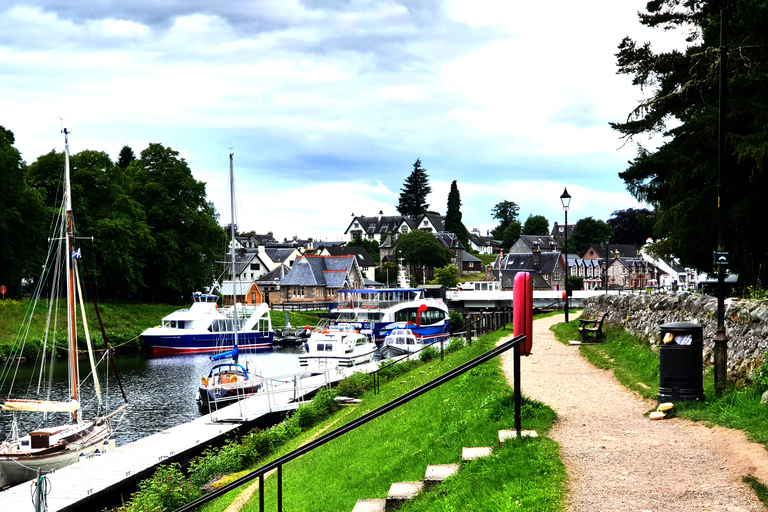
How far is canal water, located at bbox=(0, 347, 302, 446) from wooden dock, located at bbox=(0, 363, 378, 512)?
13.5 ft

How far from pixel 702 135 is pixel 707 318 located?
6.24 m

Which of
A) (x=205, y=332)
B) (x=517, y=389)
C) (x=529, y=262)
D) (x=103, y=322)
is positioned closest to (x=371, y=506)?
(x=517, y=389)

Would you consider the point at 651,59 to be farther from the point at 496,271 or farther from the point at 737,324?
the point at 496,271

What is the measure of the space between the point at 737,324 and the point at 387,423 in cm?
691

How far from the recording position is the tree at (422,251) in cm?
11038

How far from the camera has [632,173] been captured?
62.9ft

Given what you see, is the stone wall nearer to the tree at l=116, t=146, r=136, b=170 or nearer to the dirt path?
→ the dirt path

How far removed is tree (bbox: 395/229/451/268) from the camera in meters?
110

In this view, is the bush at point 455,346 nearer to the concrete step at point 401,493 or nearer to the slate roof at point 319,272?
the concrete step at point 401,493

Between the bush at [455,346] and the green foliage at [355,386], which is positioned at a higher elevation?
the bush at [455,346]

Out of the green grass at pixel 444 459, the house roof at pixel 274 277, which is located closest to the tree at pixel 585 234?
the house roof at pixel 274 277

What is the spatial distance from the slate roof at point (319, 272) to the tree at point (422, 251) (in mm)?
17724

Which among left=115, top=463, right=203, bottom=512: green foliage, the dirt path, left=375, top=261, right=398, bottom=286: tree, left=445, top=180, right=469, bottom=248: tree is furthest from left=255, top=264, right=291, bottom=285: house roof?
the dirt path

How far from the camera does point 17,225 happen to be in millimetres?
54438
